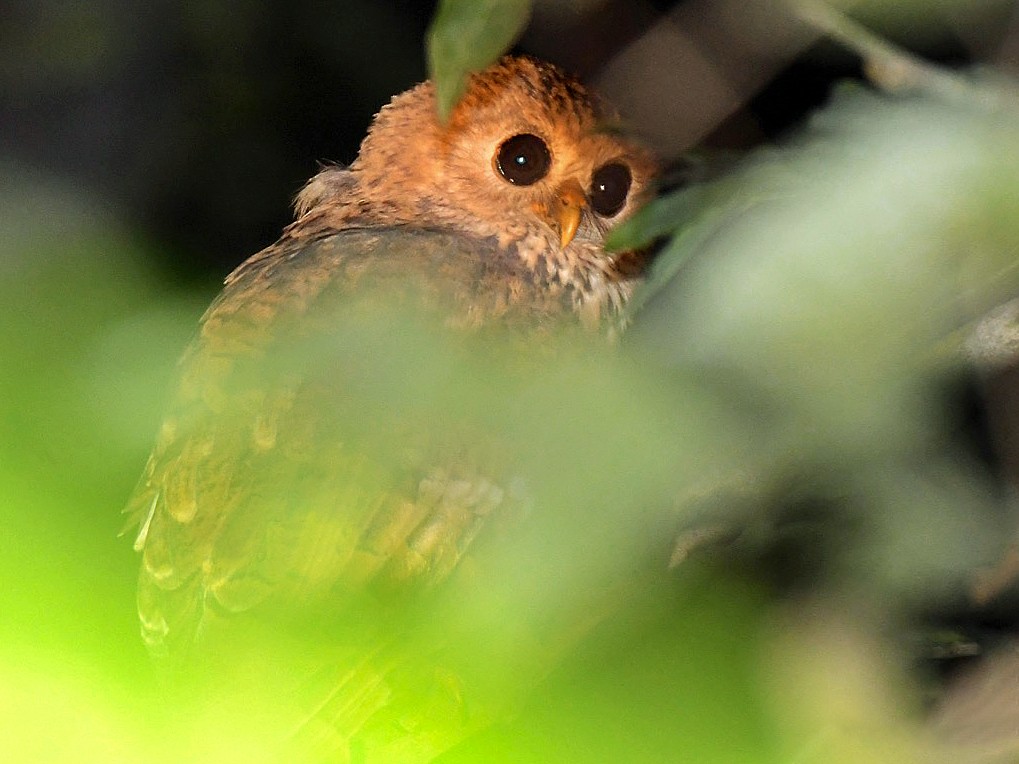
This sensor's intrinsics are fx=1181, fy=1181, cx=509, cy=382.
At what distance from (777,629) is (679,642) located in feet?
1.47

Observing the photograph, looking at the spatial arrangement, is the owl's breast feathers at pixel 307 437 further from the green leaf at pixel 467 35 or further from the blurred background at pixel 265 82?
the blurred background at pixel 265 82

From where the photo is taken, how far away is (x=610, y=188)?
2.13m

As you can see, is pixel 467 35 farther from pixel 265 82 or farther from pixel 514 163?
pixel 265 82

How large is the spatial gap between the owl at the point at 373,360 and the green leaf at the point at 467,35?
0.60 ft

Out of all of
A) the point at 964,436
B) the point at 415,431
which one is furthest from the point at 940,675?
the point at 415,431

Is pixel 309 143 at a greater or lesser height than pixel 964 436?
greater

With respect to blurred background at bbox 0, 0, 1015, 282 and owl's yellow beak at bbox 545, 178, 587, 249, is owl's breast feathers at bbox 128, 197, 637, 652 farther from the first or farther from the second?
blurred background at bbox 0, 0, 1015, 282

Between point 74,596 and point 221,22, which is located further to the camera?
point 221,22

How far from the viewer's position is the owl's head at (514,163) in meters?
2.01

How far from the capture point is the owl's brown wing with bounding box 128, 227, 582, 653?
64 cm

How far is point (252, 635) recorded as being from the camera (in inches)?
19.2

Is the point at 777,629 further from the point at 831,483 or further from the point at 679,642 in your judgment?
the point at 679,642

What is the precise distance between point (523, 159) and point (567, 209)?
0.12 meters

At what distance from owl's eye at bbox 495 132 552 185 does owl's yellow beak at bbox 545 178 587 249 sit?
0.16ft
